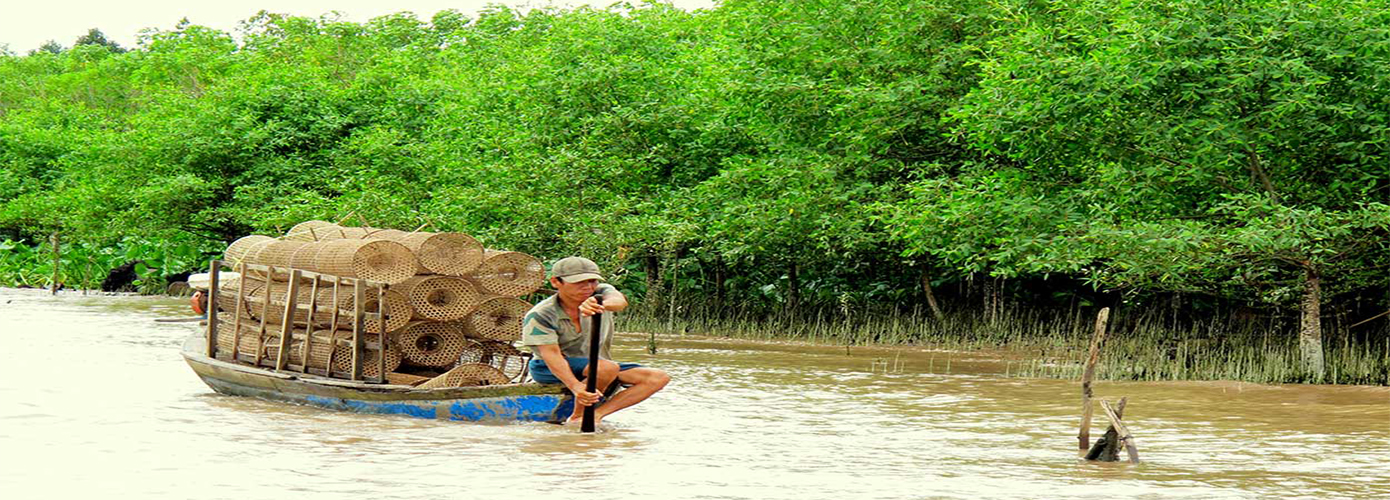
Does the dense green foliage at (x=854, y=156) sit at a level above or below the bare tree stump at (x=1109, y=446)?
above

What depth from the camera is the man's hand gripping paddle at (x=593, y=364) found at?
11711 millimetres

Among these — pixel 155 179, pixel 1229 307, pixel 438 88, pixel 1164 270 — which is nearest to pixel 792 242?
pixel 1229 307

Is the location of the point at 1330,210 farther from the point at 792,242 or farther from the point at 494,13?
the point at 494,13

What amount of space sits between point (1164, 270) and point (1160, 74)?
2180mm

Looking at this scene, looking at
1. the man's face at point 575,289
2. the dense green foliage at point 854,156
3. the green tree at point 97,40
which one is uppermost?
the green tree at point 97,40

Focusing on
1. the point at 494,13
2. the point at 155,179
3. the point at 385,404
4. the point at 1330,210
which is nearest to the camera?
the point at 385,404

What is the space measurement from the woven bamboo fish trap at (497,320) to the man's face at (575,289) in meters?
1.51

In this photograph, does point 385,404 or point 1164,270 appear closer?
point 385,404

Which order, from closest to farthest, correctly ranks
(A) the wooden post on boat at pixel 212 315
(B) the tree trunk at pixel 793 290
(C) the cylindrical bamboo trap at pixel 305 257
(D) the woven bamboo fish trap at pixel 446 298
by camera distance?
(D) the woven bamboo fish trap at pixel 446 298 → (C) the cylindrical bamboo trap at pixel 305 257 → (A) the wooden post on boat at pixel 212 315 → (B) the tree trunk at pixel 793 290

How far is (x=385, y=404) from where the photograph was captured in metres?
13.0

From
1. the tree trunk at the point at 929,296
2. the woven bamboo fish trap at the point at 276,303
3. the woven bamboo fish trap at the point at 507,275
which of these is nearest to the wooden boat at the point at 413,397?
the woven bamboo fish trap at the point at 276,303

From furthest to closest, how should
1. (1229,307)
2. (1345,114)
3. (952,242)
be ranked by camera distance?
(1229,307) → (952,242) → (1345,114)

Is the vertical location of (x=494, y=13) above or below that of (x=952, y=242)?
above

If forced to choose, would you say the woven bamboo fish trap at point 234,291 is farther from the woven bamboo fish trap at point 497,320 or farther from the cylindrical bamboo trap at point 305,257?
the woven bamboo fish trap at point 497,320
